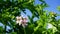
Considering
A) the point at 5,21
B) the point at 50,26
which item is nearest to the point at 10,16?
the point at 5,21

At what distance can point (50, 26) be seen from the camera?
7.58ft

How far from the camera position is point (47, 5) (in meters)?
2.56

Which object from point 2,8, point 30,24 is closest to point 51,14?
point 30,24

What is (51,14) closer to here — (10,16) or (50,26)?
(50,26)

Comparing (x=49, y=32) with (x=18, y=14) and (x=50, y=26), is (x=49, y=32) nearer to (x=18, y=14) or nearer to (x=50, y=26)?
(x=50, y=26)

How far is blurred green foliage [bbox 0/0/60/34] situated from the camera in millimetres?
2307

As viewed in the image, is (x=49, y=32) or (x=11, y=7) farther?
(x=11, y=7)

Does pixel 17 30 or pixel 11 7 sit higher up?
pixel 11 7

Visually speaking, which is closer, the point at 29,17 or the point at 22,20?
the point at 22,20

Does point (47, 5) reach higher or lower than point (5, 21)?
higher

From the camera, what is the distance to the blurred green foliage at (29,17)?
231cm

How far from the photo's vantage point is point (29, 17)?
246 centimetres

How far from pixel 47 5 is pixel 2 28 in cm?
65

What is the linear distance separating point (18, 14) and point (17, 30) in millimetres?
195
